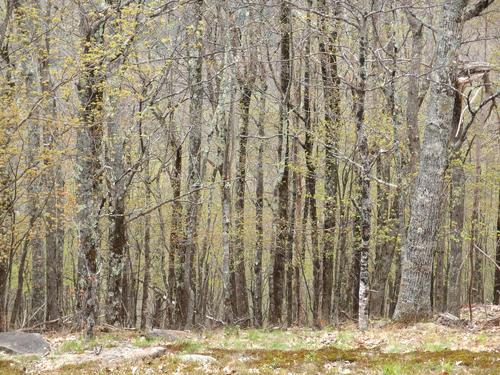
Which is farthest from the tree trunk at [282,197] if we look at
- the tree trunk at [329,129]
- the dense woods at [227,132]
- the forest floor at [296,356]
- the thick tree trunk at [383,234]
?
the forest floor at [296,356]

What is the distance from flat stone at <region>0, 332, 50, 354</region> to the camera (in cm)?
1071

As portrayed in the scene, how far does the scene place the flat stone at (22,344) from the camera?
1071 cm

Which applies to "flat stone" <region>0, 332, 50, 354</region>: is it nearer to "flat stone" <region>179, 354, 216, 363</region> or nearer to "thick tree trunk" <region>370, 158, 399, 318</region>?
"flat stone" <region>179, 354, 216, 363</region>

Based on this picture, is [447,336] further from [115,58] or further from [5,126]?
[5,126]

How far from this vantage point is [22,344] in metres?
11.0

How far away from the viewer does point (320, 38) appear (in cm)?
1819

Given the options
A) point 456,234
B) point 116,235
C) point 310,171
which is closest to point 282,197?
point 310,171

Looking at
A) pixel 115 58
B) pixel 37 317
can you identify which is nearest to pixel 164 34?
pixel 115 58

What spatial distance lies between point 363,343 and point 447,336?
169 cm

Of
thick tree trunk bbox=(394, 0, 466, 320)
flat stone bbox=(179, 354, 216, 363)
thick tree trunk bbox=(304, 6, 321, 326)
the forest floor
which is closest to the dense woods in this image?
thick tree trunk bbox=(394, 0, 466, 320)

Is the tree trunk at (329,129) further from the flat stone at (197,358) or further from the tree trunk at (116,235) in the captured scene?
the flat stone at (197,358)

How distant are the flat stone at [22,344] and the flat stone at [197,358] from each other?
3.16 metres

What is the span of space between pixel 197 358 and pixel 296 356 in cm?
161

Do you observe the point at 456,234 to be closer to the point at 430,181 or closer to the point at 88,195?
the point at 430,181
